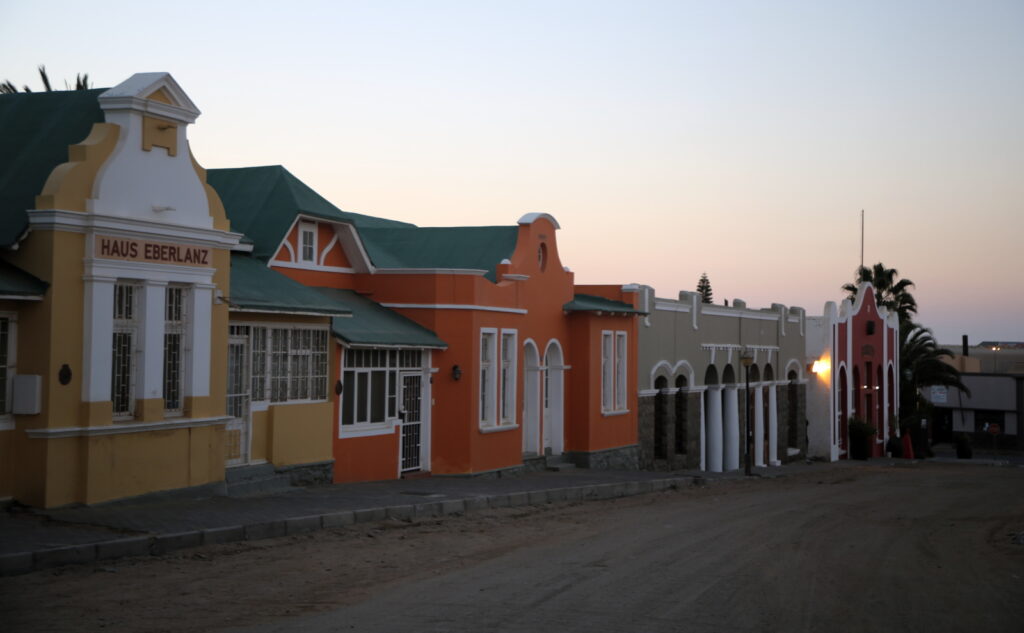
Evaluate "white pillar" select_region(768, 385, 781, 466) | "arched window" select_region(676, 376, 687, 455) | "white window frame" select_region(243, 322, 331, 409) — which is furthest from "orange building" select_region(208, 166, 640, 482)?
"white pillar" select_region(768, 385, 781, 466)

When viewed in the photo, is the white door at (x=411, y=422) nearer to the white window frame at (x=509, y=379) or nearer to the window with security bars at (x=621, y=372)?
the white window frame at (x=509, y=379)

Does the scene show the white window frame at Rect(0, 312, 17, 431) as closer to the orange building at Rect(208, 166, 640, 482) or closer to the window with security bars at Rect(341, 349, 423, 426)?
A: the orange building at Rect(208, 166, 640, 482)

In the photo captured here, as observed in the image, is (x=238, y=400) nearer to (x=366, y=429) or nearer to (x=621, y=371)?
(x=366, y=429)

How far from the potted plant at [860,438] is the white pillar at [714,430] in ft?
43.3

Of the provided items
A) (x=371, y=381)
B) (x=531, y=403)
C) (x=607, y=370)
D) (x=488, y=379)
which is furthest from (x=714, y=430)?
(x=371, y=381)

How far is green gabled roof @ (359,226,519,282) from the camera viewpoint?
26.0m

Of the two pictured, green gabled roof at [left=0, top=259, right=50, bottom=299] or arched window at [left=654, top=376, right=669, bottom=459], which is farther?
arched window at [left=654, top=376, right=669, bottom=459]

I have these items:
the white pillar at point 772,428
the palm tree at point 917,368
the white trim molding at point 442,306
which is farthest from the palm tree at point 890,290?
the white trim molding at point 442,306

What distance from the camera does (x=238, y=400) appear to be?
1705 centimetres

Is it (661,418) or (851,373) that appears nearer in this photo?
(661,418)

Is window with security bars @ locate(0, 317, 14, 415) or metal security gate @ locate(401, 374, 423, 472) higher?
window with security bars @ locate(0, 317, 14, 415)

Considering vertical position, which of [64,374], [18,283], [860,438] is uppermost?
[18,283]

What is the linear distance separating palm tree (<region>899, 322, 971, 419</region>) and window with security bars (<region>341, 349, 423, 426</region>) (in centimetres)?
3924

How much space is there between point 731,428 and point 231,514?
24.9 m
